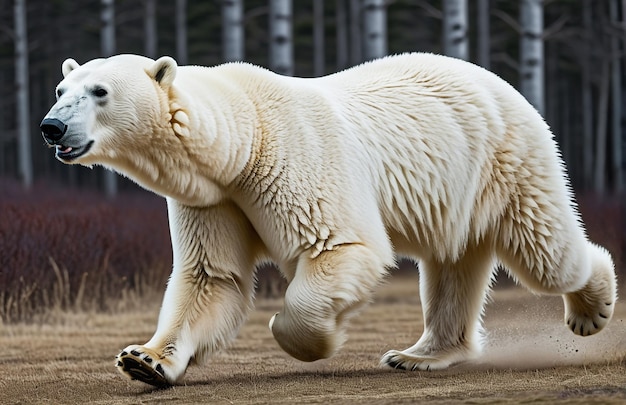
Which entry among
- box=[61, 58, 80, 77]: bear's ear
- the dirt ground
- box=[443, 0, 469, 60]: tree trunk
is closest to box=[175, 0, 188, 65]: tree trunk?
box=[443, 0, 469, 60]: tree trunk

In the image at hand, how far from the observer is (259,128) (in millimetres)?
4918

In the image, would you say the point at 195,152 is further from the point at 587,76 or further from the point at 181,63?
the point at 587,76

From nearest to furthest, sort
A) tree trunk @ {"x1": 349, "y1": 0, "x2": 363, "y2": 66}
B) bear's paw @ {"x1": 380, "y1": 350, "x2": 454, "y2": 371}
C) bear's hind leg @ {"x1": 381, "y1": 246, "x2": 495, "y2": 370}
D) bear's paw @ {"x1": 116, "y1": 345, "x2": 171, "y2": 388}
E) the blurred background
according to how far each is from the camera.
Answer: bear's paw @ {"x1": 116, "y1": 345, "x2": 171, "y2": 388} < bear's paw @ {"x1": 380, "y1": 350, "x2": 454, "y2": 371} < bear's hind leg @ {"x1": 381, "y1": 246, "x2": 495, "y2": 370} < the blurred background < tree trunk @ {"x1": 349, "y1": 0, "x2": 363, "y2": 66}

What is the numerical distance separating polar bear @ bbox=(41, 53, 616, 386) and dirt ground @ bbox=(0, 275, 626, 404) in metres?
0.25

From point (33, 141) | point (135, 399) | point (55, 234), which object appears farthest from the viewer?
point (33, 141)

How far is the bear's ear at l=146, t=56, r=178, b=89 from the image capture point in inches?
183

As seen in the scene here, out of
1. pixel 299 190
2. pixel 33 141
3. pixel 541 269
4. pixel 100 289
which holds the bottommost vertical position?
pixel 33 141

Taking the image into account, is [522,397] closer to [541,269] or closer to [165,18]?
[541,269]

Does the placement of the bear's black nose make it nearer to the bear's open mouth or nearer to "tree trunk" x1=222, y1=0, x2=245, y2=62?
the bear's open mouth

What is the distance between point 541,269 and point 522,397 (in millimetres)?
1495

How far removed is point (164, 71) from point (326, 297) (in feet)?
4.17

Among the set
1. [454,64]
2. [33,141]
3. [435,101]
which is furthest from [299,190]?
[33,141]

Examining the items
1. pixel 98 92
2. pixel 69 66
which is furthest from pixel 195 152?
pixel 69 66

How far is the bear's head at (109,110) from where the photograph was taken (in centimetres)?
439
